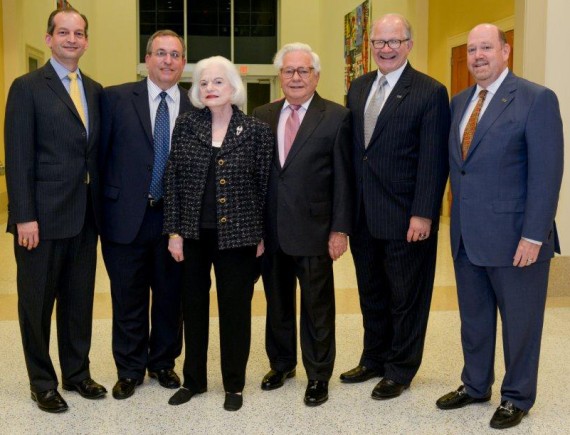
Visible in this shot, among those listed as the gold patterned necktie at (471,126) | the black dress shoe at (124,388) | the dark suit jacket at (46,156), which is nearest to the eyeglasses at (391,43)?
the gold patterned necktie at (471,126)

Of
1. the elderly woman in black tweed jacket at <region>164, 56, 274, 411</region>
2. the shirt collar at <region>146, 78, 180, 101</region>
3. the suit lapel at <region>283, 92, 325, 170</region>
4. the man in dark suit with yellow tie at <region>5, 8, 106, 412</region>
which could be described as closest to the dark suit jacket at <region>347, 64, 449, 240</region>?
the suit lapel at <region>283, 92, 325, 170</region>

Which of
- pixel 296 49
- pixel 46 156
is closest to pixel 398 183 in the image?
pixel 296 49

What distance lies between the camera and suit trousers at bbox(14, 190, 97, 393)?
3.33 m

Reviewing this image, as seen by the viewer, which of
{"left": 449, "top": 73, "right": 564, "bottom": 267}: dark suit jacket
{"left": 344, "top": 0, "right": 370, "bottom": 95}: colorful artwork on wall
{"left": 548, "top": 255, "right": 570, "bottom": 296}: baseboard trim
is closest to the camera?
{"left": 449, "top": 73, "right": 564, "bottom": 267}: dark suit jacket

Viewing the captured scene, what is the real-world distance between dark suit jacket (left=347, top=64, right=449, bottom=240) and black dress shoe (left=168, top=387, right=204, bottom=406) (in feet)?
3.88

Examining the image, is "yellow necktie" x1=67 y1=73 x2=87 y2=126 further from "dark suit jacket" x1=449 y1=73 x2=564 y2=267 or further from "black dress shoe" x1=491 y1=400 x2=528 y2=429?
"black dress shoe" x1=491 y1=400 x2=528 y2=429

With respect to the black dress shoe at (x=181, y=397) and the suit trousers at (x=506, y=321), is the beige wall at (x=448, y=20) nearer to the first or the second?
the suit trousers at (x=506, y=321)

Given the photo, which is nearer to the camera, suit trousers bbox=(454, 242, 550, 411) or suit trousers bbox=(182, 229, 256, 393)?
suit trousers bbox=(454, 242, 550, 411)

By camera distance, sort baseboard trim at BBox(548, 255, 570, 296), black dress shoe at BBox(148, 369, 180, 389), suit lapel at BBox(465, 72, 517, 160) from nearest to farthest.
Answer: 1. suit lapel at BBox(465, 72, 517, 160)
2. black dress shoe at BBox(148, 369, 180, 389)
3. baseboard trim at BBox(548, 255, 570, 296)

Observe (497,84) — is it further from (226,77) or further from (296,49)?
(226,77)

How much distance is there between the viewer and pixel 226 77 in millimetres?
3244

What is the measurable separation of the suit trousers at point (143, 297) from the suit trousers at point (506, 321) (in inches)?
56.6

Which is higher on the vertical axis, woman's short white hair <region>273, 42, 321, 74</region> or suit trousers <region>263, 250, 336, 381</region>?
woman's short white hair <region>273, 42, 321, 74</region>

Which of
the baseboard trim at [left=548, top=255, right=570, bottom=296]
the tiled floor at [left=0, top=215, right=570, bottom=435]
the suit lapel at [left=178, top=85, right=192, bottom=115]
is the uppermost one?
the suit lapel at [left=178, top=85, right=192, bottom=115]
